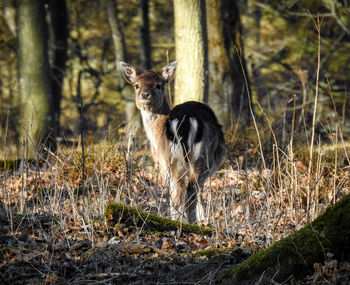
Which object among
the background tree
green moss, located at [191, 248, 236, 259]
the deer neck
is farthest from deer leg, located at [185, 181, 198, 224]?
the background tree

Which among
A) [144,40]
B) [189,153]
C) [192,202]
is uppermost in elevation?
[144,40]

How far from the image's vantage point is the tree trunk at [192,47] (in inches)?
344

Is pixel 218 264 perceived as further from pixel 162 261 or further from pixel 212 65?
pixel 212 65

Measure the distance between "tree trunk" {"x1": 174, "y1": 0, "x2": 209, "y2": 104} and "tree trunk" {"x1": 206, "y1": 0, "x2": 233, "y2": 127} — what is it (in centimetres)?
179

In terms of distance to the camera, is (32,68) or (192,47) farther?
(32,68)

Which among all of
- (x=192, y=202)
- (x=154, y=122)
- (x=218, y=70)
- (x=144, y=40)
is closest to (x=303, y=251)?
(x=192, y=202)

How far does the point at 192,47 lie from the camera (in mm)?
8742

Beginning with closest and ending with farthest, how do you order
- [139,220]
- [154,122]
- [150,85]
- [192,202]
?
→ 1. [139,220]
2. [192,202]
3. [150,85]
4. [154,122]

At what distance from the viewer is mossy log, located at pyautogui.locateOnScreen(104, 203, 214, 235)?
493cm

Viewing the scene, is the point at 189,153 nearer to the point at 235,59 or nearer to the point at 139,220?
the point at 139,220

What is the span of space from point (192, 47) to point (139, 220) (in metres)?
4.47

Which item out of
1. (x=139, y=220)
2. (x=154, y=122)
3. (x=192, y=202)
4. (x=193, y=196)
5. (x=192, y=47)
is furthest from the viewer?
(x=192, y=47)

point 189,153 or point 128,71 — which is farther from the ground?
point 128,71

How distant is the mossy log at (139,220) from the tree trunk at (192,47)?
164 inches
